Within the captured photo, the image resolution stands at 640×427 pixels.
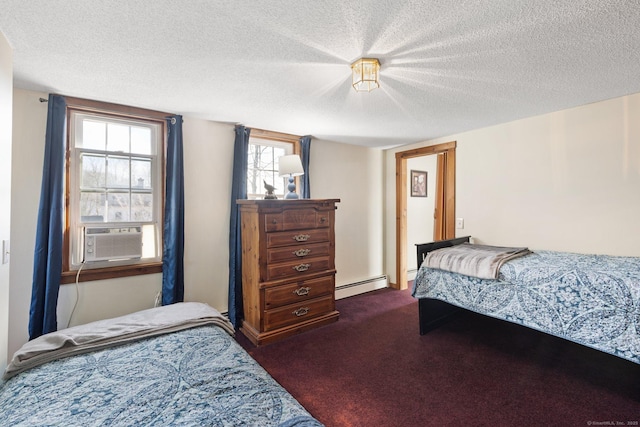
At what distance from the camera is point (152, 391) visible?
1.08 metres

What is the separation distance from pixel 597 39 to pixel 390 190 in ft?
9.69

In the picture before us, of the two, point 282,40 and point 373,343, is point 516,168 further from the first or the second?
point 282,40

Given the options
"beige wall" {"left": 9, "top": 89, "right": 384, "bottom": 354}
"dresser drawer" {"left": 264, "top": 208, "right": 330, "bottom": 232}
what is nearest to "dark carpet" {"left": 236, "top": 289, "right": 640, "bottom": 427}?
"beige wall" {"left": 9, "top": 89, "right": 384, "bottom": 354}

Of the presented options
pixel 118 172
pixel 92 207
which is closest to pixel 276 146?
pixel 118 172

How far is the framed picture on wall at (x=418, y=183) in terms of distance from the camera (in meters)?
4.88

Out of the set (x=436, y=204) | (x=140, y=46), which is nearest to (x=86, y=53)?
(x=140, y=46)

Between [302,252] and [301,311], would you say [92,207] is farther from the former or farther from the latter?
[301,311]

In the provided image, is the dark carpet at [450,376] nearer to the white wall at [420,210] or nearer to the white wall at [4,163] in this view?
the white wall at [4,163]

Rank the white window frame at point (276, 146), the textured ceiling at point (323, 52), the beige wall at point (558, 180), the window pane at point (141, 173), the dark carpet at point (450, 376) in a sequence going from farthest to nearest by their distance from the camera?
the white window frame at point (276, 146) < the window pane at point (141, 173) < the beige wall at point (558, 180) < the dark carpet at point (450, 376) < the textured ceiling at point (323, 52)

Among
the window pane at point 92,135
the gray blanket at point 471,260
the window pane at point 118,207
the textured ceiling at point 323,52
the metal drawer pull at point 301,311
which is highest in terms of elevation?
the textured ceiling at point 323,52

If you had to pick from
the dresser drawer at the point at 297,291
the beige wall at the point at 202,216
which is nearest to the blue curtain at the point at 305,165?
the beige wall at the point at 202,216

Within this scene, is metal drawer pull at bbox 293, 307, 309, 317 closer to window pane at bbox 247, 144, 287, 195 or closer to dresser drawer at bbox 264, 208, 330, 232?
dresser drawer at bbox 264, 208, 330, 232

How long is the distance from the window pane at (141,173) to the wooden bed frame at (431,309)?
2693 millimetres

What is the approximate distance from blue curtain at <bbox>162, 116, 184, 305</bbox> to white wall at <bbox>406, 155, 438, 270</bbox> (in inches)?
140
